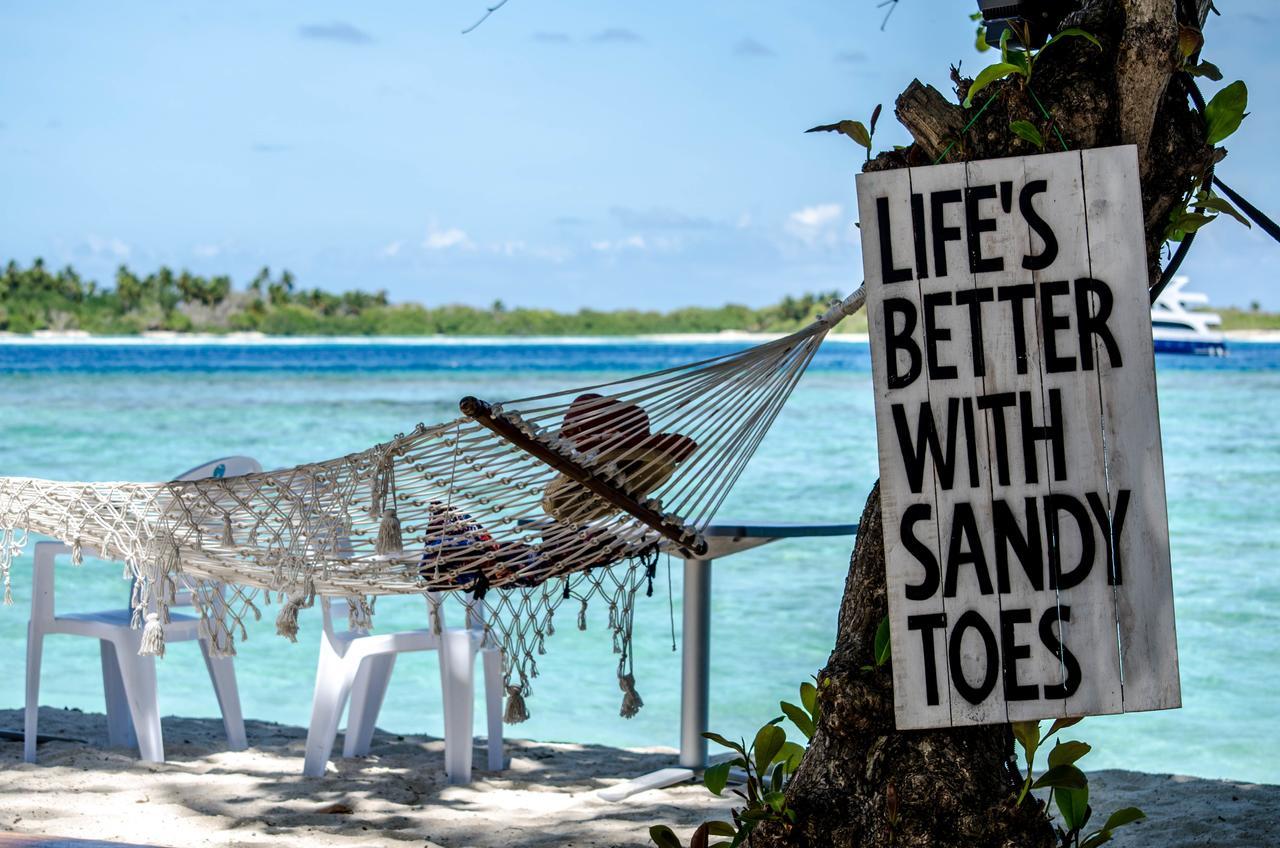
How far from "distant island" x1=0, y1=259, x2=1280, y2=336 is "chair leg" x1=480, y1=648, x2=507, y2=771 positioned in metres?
31.2

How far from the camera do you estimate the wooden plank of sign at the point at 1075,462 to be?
137cm

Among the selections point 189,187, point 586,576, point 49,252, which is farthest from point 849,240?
point 586,576

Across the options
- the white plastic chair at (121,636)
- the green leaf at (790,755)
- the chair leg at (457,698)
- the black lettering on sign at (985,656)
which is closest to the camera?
the black lettering on sign at (985,656)

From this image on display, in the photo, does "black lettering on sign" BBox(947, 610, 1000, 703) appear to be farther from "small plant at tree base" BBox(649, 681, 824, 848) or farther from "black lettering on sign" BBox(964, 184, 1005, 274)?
"black lettering on sign" BBox(964, 184, 1005, 274)

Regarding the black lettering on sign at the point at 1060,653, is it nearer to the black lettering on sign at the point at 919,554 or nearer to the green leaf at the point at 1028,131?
the black lettering on sign at the point at 919,554

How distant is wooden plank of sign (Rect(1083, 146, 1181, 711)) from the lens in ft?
4.48

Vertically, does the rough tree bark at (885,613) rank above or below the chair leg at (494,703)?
above

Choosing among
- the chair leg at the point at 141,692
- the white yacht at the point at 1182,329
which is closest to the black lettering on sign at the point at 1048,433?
the chair leg at the point at 141,692

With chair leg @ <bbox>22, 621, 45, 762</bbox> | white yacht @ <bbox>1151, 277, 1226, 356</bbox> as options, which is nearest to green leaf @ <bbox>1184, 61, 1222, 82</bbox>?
chair leg @ <bbox>22, 621, 45, 762</bbox>

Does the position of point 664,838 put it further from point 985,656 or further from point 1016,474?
point 1016,474

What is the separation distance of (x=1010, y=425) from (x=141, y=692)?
2.14m

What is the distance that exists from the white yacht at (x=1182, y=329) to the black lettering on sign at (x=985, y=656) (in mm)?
23646

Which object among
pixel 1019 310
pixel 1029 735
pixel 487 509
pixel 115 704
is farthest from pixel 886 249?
pixel 115 704

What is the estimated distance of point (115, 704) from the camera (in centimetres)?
306
